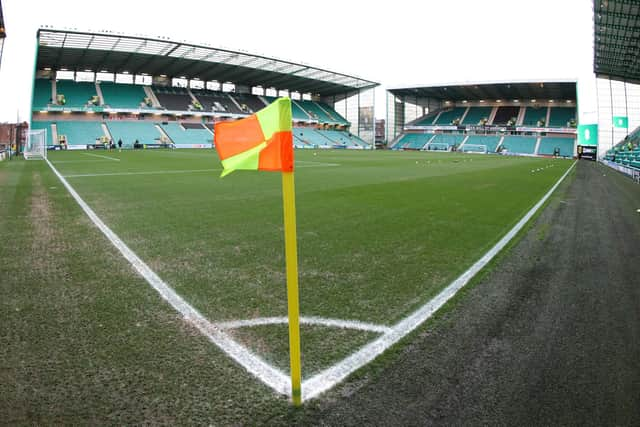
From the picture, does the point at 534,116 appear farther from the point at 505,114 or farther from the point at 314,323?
the point at 314,323

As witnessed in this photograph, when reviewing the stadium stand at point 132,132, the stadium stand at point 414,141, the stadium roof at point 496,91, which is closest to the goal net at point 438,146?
the stadium stand at point 414,141

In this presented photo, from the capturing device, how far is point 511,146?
74875mm

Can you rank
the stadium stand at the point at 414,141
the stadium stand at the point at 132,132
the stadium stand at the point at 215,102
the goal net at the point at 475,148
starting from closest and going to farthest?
the stadium stand at the point at 132,132, the stadium stand at the point at 215,102, the goal net at the point at 475,148, the stadium stand at the point at 414,141

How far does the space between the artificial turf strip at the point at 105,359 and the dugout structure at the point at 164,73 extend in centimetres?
4967

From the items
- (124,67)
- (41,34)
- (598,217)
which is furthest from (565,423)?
(124,67)

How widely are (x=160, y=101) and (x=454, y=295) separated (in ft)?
223

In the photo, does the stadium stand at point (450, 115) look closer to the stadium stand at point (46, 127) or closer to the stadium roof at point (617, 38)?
the stadium roof at point (617, 38)

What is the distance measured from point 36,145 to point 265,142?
127 feet

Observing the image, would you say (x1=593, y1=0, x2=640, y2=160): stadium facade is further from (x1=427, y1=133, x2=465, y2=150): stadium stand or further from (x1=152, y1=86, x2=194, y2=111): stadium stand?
(x1=152, y1=86, x2=194, y2=111): stadium stand

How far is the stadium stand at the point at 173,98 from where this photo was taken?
212 feet

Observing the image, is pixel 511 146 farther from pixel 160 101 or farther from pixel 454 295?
pixel 454 295

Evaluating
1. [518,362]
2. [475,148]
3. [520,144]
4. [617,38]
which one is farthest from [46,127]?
[520,144]

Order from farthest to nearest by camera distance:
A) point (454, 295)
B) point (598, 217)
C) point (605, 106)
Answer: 1. point (605, 106)
2. point (598, 217)
3. point (454, 295)

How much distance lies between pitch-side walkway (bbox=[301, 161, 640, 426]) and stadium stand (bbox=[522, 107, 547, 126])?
83.0m
